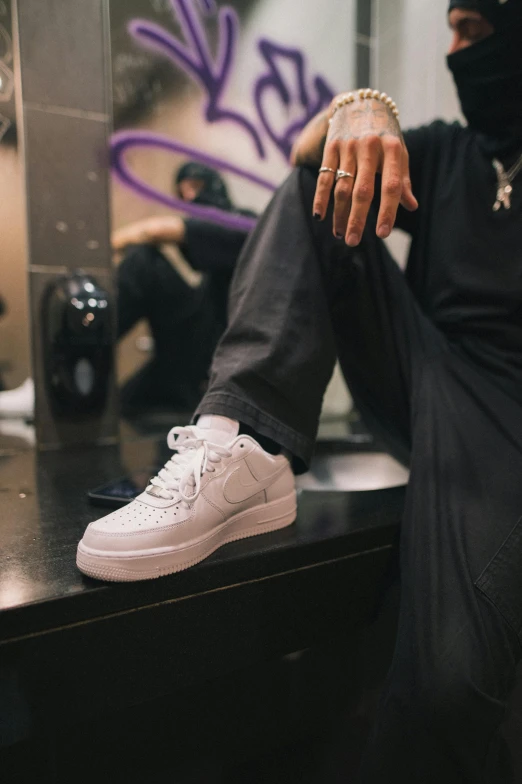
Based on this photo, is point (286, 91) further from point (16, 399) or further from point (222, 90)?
point (16, 399)

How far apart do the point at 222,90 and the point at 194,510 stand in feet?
A: 4.51

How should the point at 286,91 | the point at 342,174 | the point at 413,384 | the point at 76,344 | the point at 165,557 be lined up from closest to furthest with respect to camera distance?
the point at 165,557
the point at 342,174
the point at 413,384
the point at 76,344
the point at 286,91

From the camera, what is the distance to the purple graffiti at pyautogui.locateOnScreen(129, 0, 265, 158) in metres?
1.42

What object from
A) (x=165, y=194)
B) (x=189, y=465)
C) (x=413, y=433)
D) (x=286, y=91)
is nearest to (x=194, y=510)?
(x=189, y=465)

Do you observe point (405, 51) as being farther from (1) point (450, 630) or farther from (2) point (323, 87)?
(1) point (450, 630)

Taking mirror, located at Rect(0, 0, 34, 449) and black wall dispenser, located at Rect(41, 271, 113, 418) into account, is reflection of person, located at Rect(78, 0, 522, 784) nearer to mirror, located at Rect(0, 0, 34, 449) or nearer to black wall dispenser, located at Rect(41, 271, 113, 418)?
black wall dispenser, located at Rect(41, 271, 113, 418)

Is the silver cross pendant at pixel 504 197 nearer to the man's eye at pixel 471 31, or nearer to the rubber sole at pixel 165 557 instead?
the man's eye at pixel 471 31

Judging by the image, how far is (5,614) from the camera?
0.46 metres

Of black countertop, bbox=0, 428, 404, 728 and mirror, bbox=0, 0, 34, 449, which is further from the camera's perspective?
mirror, bbox=0, 0, 34, 449

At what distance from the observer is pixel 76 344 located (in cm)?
119

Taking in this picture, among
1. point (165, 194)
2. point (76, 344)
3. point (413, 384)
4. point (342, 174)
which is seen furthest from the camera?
point (165, 194)

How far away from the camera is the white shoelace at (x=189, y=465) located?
0.57m

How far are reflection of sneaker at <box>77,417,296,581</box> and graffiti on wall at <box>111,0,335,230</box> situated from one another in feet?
3.33

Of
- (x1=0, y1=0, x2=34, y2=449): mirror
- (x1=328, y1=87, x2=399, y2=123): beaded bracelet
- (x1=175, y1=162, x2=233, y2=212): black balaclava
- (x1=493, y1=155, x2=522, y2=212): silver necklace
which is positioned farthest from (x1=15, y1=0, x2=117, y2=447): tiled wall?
(x1=493, y1=155, x2=522, y2=212): silver necklace
